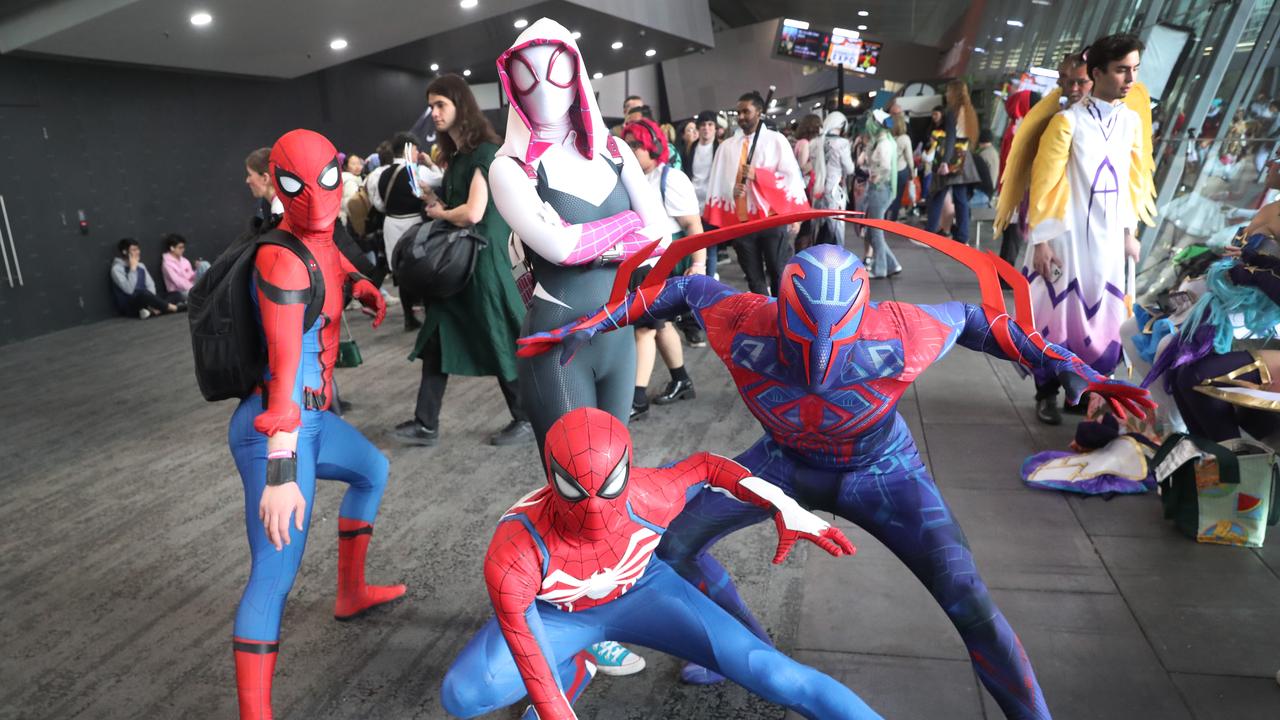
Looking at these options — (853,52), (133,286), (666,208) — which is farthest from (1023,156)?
(853,52)

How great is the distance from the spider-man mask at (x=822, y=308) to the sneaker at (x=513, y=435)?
3.05 meters

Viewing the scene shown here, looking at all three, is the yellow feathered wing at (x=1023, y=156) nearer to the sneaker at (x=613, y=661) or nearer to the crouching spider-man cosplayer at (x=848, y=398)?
the crouching spider-man cosplayer at (x=848, y=398)

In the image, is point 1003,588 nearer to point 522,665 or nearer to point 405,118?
point 522,665

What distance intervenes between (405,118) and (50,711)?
14.4 m

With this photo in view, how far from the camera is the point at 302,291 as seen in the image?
220 centimetres

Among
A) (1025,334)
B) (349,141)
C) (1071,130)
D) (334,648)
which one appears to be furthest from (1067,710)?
(349,141)

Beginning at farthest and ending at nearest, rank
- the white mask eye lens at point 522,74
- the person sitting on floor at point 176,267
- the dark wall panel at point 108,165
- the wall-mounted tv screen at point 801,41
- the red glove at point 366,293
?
the wall-mounted tv screen at point 801,41 < the person sitting on floor at point 176,267 < the dark wall panel at point 108,165 < the red glove at point 366,293 < the white mask eye lens at point 522,74

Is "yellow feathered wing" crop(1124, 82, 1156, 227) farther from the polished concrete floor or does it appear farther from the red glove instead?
the red glove

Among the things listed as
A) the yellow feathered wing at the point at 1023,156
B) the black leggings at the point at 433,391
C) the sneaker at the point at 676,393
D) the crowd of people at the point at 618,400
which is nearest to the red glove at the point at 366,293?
the crowd of people at the point at 618,400

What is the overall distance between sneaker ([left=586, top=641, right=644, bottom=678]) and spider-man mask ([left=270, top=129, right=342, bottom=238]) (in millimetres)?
1486

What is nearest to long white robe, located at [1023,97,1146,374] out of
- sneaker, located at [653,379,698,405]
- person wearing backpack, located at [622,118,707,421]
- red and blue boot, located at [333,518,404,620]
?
person wearing backpack, located at [622,118,707,421]

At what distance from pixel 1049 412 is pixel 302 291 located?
4.04 meters

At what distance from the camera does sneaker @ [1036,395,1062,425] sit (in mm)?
4695

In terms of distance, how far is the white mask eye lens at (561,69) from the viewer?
7.88 feet
